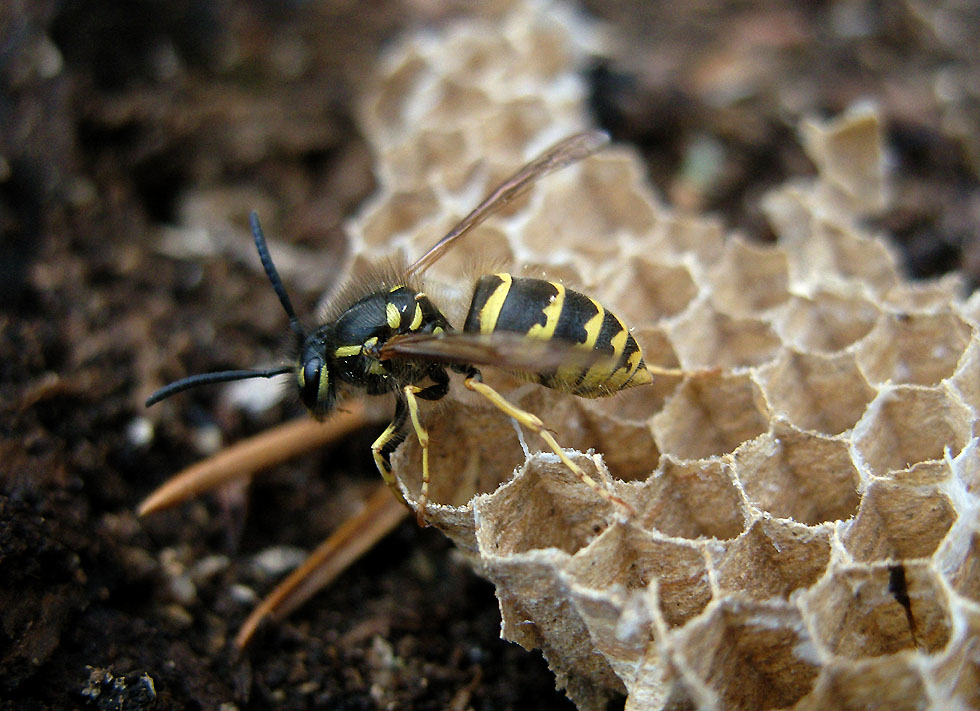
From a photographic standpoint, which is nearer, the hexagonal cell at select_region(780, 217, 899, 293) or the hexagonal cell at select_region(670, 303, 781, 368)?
the hexagonal cell at select_region(670, 303, 781, 368)

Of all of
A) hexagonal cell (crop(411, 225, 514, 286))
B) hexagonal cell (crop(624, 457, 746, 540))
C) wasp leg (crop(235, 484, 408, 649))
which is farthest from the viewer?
hexagonal cell (crop(411, 225, 514, 286))

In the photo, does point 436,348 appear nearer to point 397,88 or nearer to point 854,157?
point 397,88

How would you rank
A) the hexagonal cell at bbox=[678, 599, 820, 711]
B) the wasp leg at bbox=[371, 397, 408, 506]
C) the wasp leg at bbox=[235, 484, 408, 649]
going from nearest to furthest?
1. the hexagonal cell at bbox=[678, 599, 820, 711]
2. the wasp leg at bbox=[371, 397, 408, 506]
3. the wasp leg at bbox=[235, 484, 408, 649]

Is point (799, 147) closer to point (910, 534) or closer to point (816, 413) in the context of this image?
point (816, 413)

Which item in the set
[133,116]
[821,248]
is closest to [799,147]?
[821,248]

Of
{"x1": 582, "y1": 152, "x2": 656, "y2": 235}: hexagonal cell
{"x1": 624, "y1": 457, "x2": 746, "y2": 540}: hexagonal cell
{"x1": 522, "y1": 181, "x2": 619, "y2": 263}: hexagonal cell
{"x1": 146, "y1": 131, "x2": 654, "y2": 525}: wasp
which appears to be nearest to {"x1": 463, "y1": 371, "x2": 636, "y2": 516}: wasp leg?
{"x1": 146, "y1": 131, "x2": 654, "y2": 525}: wasp

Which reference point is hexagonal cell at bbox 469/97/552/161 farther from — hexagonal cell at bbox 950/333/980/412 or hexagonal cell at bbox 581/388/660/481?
hexagonal cell at bbox 950/333/980/412
